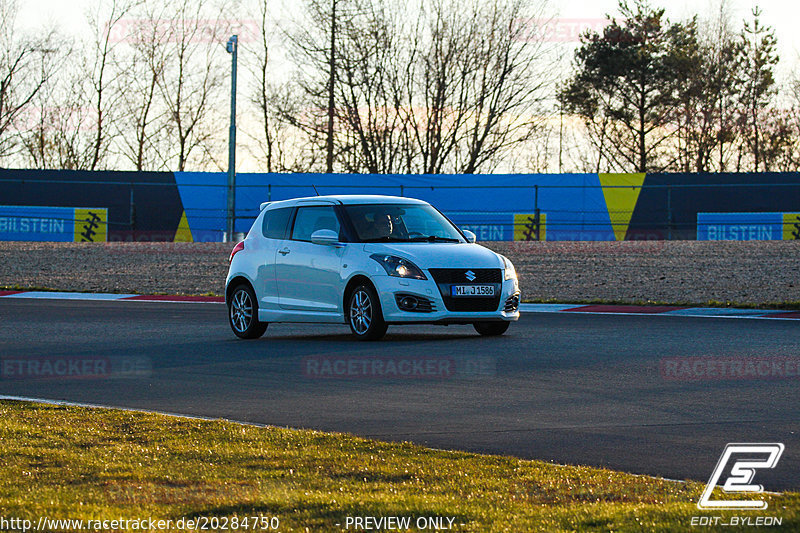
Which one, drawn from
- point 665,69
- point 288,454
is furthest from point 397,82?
point 288,454

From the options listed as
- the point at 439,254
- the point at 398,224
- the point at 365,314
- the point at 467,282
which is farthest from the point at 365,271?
the point at 467,282

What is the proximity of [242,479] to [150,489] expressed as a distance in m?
0.49

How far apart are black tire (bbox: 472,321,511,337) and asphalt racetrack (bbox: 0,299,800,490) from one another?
20 centimetres

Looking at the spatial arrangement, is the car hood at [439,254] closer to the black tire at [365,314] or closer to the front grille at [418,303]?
the front grille at [418,303]

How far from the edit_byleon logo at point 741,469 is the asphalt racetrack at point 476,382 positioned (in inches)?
3.3

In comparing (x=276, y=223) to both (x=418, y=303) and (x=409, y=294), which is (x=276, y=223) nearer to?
(x=409, y=294)

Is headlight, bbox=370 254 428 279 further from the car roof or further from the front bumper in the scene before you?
the car roof

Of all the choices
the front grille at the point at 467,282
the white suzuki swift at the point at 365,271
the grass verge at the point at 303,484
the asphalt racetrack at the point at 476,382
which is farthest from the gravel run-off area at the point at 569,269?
the grass verge at the point at 303,484

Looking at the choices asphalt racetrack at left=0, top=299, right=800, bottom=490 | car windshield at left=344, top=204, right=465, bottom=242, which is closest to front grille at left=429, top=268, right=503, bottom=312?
asphalt racetrack at left=0, top=299, right=800, bottom=490

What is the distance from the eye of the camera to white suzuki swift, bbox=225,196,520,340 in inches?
542

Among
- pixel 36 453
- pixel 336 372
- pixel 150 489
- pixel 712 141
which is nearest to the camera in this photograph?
pixel 150 489

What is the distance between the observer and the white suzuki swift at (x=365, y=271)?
13.8 m

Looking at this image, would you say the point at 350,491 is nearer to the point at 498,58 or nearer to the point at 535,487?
the point at 535,487

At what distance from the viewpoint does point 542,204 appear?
112 feet
